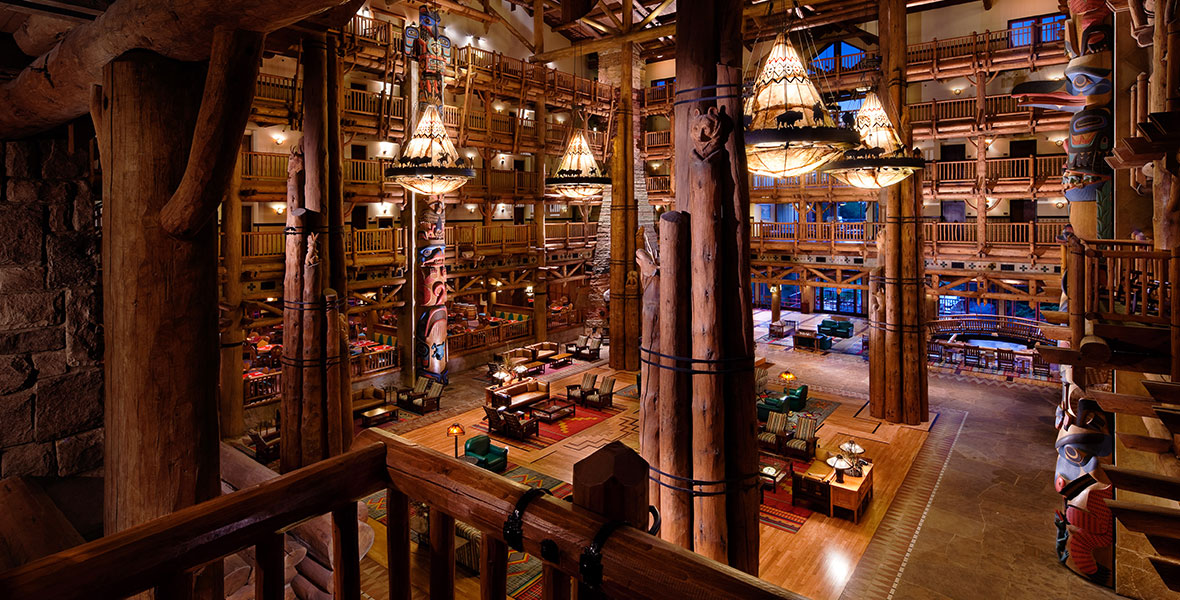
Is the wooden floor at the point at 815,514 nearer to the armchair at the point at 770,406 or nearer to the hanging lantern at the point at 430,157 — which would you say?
the armchair at the point at 770,406

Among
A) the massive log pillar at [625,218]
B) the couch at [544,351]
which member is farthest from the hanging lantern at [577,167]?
the couch at [544,351]

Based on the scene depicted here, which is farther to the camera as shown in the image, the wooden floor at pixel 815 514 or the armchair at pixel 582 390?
the armchair at pixel 582 390

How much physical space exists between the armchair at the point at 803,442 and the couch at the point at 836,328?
38.6ft

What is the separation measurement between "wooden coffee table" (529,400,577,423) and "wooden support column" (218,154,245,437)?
233 inches

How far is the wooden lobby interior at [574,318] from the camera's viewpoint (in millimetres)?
2059

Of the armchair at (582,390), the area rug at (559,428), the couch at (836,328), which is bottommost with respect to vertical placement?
the area rug at (559,428)

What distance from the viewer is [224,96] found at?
2.09m

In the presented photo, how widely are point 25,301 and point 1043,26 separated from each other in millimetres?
23877

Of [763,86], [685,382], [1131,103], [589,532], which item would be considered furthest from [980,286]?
[589,532]

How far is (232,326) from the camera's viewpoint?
1192 centimetres

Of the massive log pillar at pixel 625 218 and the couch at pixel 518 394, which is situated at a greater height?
the massive log pillar at pixel 625 218

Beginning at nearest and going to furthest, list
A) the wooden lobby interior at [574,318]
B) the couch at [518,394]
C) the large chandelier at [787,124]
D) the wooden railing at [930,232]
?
the wooden lobby interior at [574,318], the large chandelier at [787,124], the couch at [518,394], the wooden railing at [930,232]

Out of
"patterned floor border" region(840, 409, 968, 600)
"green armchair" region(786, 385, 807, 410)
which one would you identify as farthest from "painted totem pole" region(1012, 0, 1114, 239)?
"green armchair" region(786, 385, 807, 410)

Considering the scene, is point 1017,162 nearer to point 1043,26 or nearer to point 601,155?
point 1043,26
